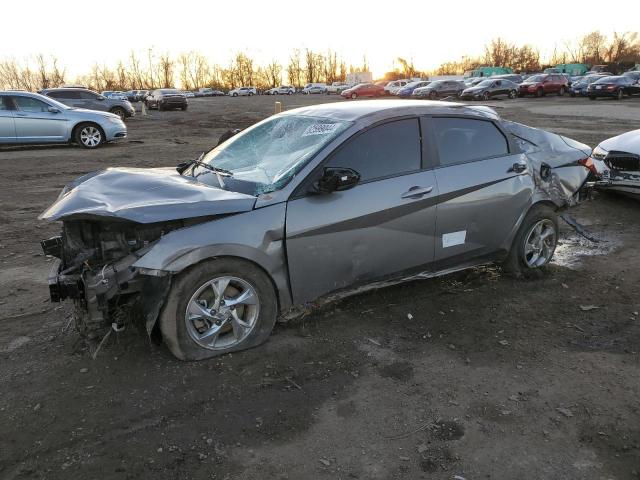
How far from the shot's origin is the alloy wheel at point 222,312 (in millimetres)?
3482

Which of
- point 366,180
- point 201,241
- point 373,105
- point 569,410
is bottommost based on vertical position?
point 569,410

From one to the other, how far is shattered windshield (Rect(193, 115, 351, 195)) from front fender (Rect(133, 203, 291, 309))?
0.28m

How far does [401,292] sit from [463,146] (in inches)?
54.1

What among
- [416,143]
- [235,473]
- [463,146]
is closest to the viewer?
[235,473]

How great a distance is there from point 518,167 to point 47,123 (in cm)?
1295

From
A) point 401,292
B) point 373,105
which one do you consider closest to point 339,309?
point 401,292

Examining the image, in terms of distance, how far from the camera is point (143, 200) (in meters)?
3.53

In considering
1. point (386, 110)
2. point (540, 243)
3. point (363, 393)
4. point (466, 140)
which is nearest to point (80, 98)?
point (386, 110)

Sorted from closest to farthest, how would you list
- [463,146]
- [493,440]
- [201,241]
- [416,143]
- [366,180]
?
[493,440], [201,241], [366,180], [416,143], [463,146]

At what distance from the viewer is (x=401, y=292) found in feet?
15.6

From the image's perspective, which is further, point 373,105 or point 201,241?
point 373,105

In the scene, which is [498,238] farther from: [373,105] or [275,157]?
[275,157]

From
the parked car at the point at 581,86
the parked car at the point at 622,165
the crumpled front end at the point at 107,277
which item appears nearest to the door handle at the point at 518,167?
the crumpled front end at the point at 107,277

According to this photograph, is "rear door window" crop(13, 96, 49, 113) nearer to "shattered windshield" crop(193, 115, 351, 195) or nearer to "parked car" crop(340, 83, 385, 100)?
"shattered windshield" crop(193, 115, 351, 195)
